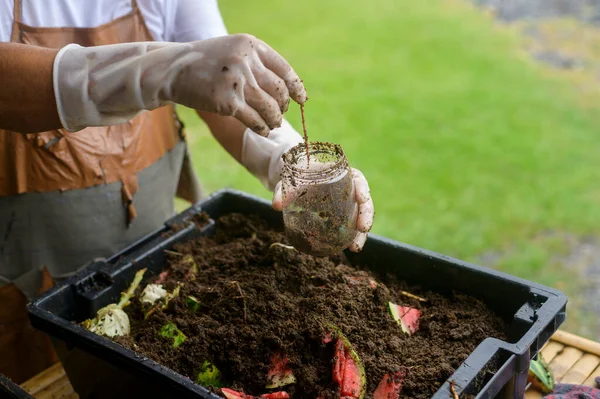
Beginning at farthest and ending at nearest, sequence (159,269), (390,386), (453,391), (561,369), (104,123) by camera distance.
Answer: (159,269), (561,369), (104,123), (390,386), (453,391)

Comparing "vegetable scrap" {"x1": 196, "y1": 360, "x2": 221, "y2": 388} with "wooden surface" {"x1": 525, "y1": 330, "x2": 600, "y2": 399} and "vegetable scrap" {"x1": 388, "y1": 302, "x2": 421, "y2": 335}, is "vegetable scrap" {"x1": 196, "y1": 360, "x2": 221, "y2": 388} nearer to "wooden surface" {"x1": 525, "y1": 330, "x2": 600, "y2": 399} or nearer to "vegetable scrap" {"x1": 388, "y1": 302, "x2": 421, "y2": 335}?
"vegetable scrap" {"x1": 388, "y1": 302, "x2": 421, "y2": 335}

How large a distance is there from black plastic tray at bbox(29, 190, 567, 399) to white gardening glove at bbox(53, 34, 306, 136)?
0.45 m

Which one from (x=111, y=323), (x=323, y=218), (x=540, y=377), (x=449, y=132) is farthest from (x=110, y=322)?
(x=449, y=132)

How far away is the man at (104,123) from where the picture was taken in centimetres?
135

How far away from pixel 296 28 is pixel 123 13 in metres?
4.83

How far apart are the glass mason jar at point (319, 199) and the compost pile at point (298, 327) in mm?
134

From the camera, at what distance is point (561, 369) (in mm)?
1663

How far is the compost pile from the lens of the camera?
4.42ft

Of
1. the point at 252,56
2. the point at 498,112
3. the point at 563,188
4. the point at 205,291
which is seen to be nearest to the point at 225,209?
the point at 205,291

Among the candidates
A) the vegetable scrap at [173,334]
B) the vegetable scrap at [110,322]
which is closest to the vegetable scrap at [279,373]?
the vegetable scrap at [173,334]

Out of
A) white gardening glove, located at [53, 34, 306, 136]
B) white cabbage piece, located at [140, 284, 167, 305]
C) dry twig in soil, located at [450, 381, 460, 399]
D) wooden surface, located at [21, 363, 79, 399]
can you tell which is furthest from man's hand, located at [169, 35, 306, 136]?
wooden surface, located at [21, 363, 79, 399]

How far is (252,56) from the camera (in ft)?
4.35

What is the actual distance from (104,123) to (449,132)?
3478mm

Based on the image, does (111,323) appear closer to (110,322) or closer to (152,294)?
(110,322)
